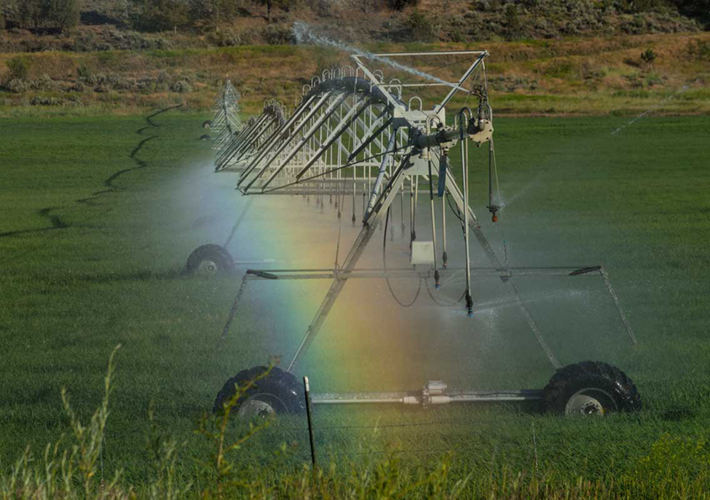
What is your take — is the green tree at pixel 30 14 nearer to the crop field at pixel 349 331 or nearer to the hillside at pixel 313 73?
the hillside at pixel 313 73

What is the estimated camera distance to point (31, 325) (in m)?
10.9

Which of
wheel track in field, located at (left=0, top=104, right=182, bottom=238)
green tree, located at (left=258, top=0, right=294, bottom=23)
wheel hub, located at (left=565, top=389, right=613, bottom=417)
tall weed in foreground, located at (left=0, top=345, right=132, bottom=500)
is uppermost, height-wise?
tall weed in foreground, located at (left=0, top=345, right=132, bottom=500)

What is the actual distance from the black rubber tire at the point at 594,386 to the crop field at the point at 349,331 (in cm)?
14

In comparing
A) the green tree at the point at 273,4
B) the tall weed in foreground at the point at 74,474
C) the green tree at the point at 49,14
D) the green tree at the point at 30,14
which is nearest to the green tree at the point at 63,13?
the green tree at the point at 49,14

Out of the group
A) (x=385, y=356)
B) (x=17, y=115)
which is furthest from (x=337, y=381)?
(x=17, y=115)

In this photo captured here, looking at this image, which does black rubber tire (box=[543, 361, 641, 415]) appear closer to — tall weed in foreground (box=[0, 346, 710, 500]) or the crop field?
the crop field

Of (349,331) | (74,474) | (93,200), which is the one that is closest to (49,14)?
(93,200)

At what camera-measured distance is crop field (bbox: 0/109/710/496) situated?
660 cm

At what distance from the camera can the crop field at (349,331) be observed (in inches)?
260

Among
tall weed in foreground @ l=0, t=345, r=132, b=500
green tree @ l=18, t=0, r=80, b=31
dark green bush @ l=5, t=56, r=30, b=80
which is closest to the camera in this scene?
tall weed in foreground @ l=0, t=345, r=132, b=500

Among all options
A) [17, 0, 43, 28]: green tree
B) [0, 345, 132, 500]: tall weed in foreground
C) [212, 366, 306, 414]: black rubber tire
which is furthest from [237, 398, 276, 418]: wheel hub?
[17, 0, 43, 28]: green tree

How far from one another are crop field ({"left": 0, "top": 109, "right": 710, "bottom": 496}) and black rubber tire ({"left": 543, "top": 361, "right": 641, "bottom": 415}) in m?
0.14

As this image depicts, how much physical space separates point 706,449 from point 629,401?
88 cm

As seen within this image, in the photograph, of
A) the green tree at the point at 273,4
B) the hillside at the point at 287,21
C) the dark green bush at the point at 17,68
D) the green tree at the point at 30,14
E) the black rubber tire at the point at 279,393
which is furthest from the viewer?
the green tree at the point at 30,14
